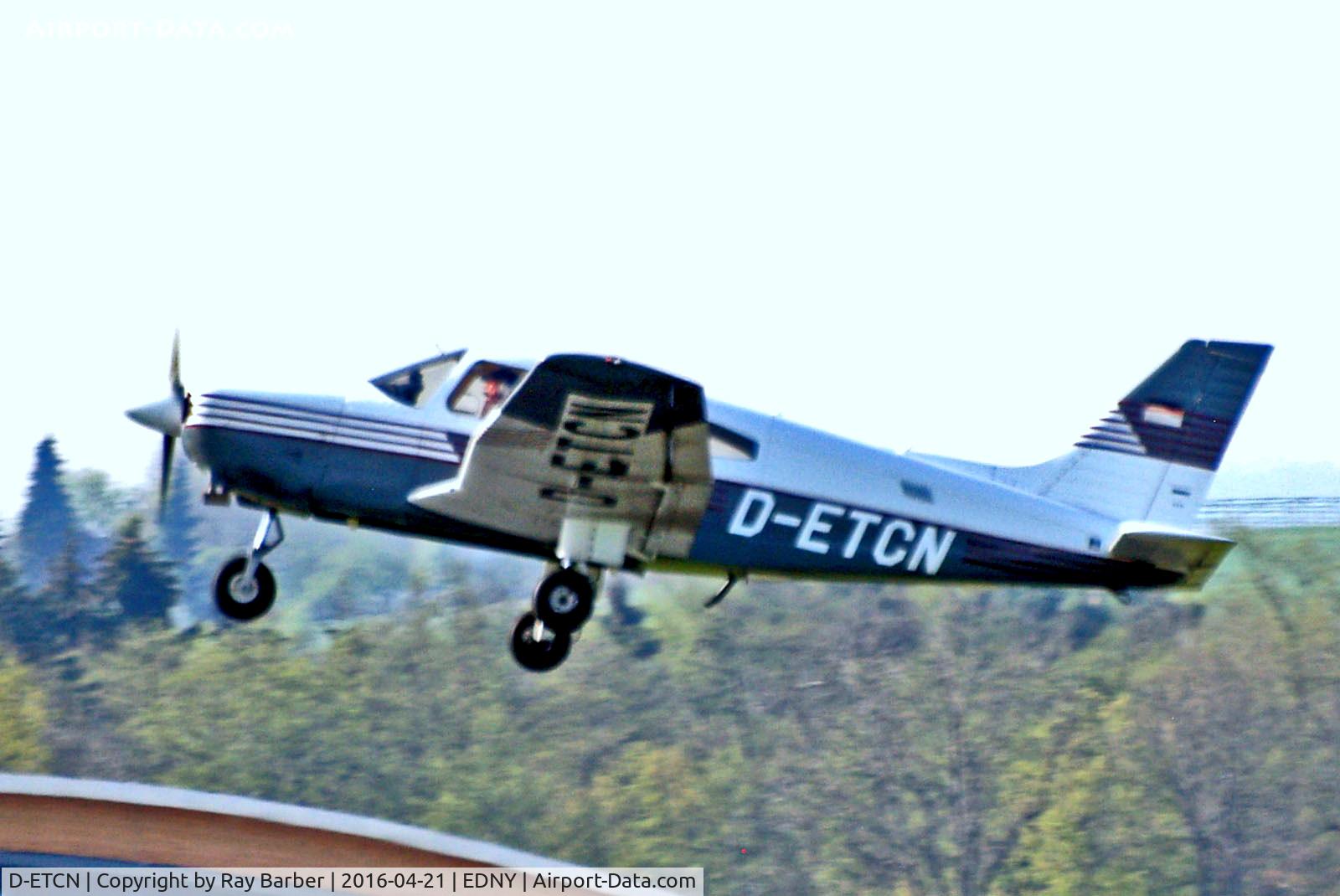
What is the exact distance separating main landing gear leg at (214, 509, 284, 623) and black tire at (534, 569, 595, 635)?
6.98 ft

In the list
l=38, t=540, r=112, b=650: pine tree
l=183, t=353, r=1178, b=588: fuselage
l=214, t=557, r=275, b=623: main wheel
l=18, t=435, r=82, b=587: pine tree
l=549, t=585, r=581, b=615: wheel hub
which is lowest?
l=18, t=435, r=82, b=587: pine tree

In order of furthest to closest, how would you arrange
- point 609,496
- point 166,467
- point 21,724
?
point 21,724 < point 166,467 < point 609,496

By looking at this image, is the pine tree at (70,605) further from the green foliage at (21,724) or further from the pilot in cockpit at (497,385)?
the pilot in cockpit at (497,385)

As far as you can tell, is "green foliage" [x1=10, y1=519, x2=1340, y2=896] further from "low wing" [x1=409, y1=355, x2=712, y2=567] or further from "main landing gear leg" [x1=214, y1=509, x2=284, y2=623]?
"low wing" [x1=409, y1=355, x2=712, y2=567]

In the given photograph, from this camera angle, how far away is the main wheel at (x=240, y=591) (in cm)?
1328

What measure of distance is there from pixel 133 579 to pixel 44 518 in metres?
10.5

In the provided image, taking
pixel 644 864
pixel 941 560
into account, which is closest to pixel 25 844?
pixel 941 560

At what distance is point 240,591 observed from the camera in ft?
43.6

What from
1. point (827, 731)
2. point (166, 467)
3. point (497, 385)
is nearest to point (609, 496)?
point (497, 385)

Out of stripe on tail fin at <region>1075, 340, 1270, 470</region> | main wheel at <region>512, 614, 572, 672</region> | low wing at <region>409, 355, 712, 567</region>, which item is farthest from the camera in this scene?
stripe on tail fin at <region>1075, 340, 1270, 470</region>

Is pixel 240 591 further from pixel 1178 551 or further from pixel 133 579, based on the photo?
pixel 133 579

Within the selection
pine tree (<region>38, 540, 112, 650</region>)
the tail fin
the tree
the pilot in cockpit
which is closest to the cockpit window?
the pilot in cockpit

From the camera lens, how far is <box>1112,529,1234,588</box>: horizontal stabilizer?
42.2 feet

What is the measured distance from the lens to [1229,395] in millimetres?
13891
